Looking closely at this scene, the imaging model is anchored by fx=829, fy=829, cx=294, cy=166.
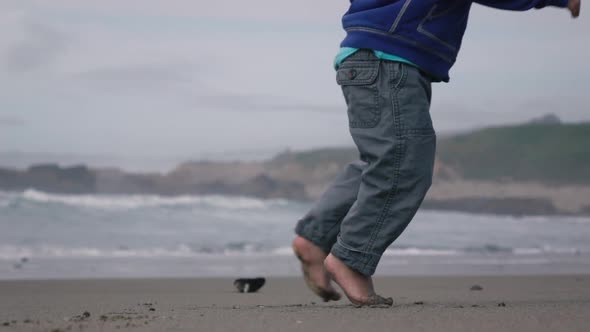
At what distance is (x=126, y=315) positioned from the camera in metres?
2.59

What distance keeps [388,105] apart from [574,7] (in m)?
0.72

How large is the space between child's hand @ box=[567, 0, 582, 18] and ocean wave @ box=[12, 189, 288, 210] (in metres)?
12.5

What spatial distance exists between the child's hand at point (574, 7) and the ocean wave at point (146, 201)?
1252 cm

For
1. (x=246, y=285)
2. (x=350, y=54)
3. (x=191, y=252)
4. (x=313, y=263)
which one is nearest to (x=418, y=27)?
(x=350, y=54)

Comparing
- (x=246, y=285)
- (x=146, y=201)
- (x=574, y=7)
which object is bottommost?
(x=246, y=285)

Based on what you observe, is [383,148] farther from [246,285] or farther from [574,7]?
[246,285]

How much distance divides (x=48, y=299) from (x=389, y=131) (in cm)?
217

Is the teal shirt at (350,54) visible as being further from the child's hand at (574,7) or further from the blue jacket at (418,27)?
the child's hand at (574,7)

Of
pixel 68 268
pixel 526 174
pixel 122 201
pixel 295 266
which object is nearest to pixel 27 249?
pixel 68 268

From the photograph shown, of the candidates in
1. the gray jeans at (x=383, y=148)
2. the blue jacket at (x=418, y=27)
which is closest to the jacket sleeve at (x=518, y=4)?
the blue jacket at (x=418, y=27)

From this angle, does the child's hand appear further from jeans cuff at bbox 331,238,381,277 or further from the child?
jeans cuff at bbox 331,238,381,277

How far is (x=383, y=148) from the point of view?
2.65 metres

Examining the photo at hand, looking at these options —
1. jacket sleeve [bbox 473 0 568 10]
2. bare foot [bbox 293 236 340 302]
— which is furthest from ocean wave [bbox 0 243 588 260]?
jacket sleeve [bbox 473 0 568 10]

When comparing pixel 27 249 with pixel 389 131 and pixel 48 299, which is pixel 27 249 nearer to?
pixel 48 299
